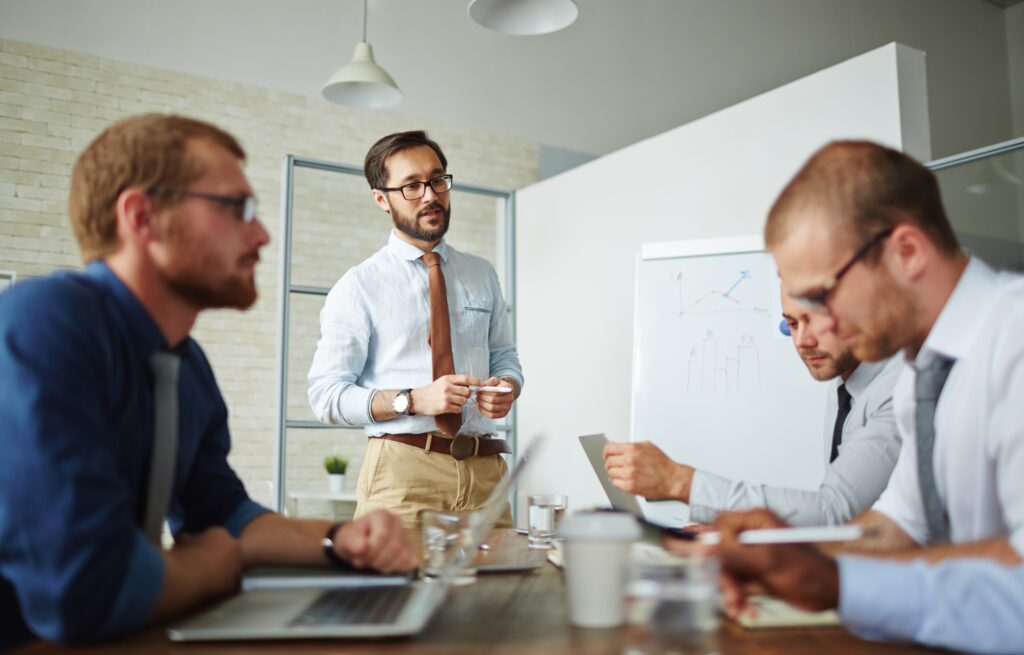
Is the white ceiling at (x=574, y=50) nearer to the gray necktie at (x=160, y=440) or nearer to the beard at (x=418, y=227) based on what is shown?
the beard at (x=418, y=227)

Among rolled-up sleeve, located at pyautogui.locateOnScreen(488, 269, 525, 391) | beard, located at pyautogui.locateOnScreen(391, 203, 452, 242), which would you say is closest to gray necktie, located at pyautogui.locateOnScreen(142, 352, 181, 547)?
beard, located at pyautogui.locateOnScreen(391, 203, 452, 242)

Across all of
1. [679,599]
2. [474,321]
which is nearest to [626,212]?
[474,321]

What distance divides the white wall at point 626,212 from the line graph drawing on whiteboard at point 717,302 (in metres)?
0.84

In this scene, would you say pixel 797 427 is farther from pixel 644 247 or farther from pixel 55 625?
pixel 55 625

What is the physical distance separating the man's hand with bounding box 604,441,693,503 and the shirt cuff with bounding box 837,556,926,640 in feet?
2.52

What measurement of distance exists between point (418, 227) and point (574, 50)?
4047mm

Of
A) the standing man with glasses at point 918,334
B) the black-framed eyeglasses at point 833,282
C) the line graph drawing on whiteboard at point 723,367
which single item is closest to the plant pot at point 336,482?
the line graph drawing on whiteboard at point 723,367

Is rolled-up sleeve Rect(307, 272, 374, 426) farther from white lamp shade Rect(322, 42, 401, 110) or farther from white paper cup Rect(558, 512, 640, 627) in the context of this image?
white lamp shade Rect(322, 42, 401, 110)

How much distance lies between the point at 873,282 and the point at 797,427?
7.09 ft

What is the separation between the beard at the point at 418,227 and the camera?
249cm

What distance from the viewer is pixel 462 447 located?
230 cm

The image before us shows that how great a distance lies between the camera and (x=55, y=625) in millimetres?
864

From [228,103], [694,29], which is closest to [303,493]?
[228,103]

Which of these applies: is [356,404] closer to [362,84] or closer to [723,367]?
[723,367]
